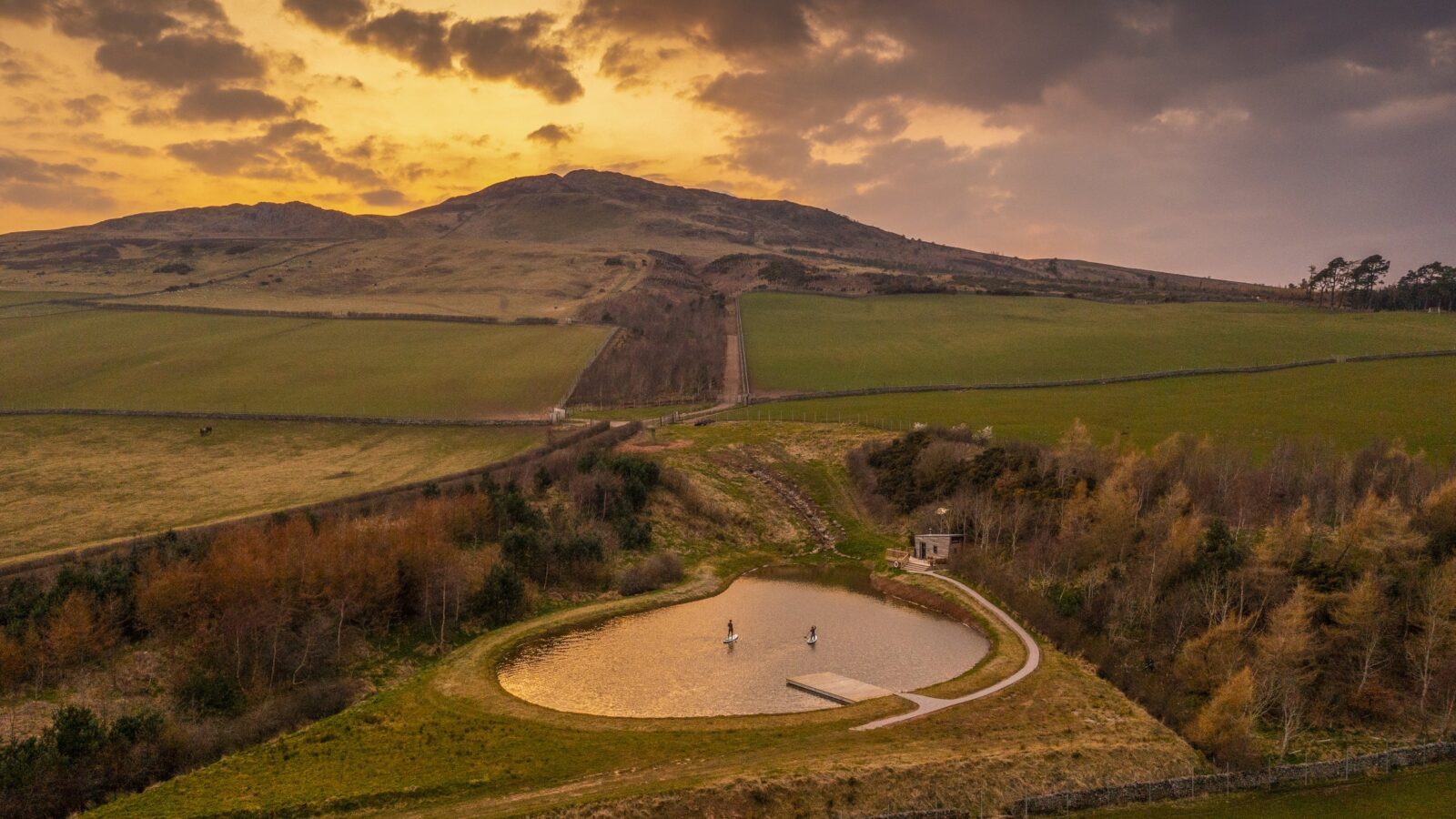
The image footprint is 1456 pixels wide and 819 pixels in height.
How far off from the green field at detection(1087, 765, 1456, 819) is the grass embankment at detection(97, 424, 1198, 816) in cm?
280

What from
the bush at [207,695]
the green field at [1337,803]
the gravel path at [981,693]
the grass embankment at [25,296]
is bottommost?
the green field at [1337,803]

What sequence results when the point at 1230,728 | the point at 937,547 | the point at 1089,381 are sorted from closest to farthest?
the point at 1230,728 < the point at 937,547 < the point at 1089,381

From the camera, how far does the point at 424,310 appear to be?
18475 centimetres

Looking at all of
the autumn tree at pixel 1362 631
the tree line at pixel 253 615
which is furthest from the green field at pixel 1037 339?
the autumn tree at pixel 1362 631

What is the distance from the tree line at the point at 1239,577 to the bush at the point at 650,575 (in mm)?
23865

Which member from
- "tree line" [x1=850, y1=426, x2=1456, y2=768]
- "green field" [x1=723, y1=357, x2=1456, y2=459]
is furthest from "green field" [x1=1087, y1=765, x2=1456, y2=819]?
"green field" [x1=723, y1=357, x2=1456, y2=459]

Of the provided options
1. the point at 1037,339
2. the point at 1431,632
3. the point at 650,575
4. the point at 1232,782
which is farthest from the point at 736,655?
the point at 1037,339

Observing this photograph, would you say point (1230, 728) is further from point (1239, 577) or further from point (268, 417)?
point (268, 417)

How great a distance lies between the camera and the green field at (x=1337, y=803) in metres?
40.7

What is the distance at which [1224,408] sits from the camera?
107062 mm

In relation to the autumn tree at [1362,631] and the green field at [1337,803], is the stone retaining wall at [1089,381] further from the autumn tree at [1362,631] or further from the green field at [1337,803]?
the green field at [1337,803]

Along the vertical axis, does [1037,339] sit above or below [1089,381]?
above

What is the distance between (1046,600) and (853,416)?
177ft

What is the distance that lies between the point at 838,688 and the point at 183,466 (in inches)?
2754
